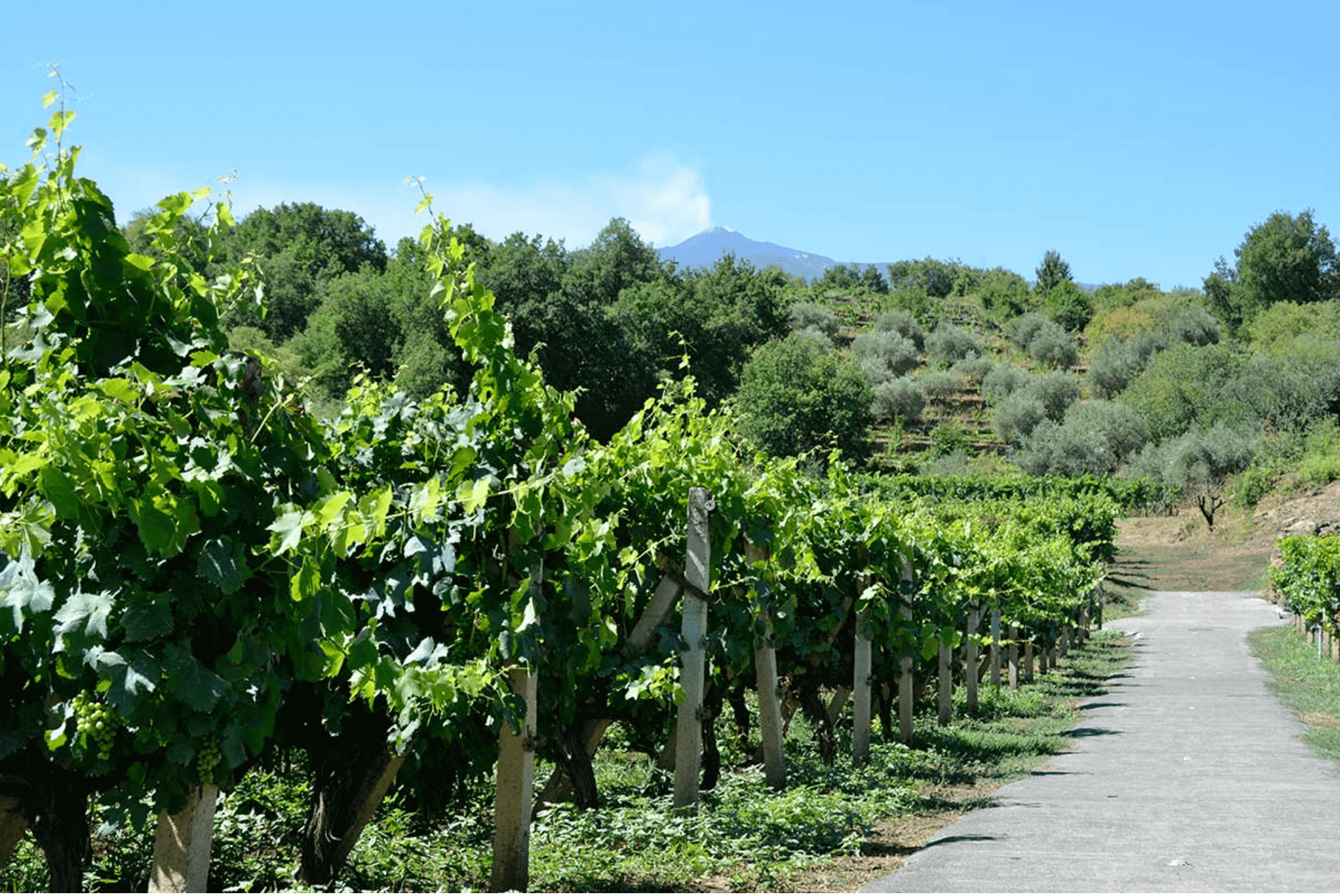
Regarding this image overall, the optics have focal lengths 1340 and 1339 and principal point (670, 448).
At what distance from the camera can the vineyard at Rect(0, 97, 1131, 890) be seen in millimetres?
3350

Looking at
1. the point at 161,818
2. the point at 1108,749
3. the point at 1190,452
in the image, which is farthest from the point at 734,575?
the point at 1190,452

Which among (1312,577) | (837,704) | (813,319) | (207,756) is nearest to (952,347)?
(813,319)

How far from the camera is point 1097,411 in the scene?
217ft

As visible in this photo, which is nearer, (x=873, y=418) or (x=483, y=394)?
(x=483, y=394)

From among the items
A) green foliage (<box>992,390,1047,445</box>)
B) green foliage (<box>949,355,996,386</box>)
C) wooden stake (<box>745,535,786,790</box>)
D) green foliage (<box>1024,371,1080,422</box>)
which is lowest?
wooden stake (<box>745,535,786,790</box>)

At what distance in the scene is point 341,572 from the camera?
5.41 metres

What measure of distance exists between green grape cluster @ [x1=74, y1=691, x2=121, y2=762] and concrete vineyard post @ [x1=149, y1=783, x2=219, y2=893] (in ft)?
1.30

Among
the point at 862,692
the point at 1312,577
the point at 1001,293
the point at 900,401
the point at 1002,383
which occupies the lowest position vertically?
the point at 862,692

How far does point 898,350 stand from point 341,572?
259ft

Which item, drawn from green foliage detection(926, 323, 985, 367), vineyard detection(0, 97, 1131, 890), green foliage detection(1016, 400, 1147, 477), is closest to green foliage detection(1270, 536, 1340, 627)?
vineyard detection(0, 97, 1131, 890)

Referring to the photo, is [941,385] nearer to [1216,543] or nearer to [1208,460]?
[1208,460]

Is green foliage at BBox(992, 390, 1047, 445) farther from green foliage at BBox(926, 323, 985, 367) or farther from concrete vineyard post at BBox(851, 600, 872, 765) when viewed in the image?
concrete vineyard post at BBox(851, 600, 872, 765)

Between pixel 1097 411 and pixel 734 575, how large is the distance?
200 feet

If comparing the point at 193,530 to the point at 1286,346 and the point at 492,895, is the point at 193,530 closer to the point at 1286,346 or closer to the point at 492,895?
the point at 492,895
